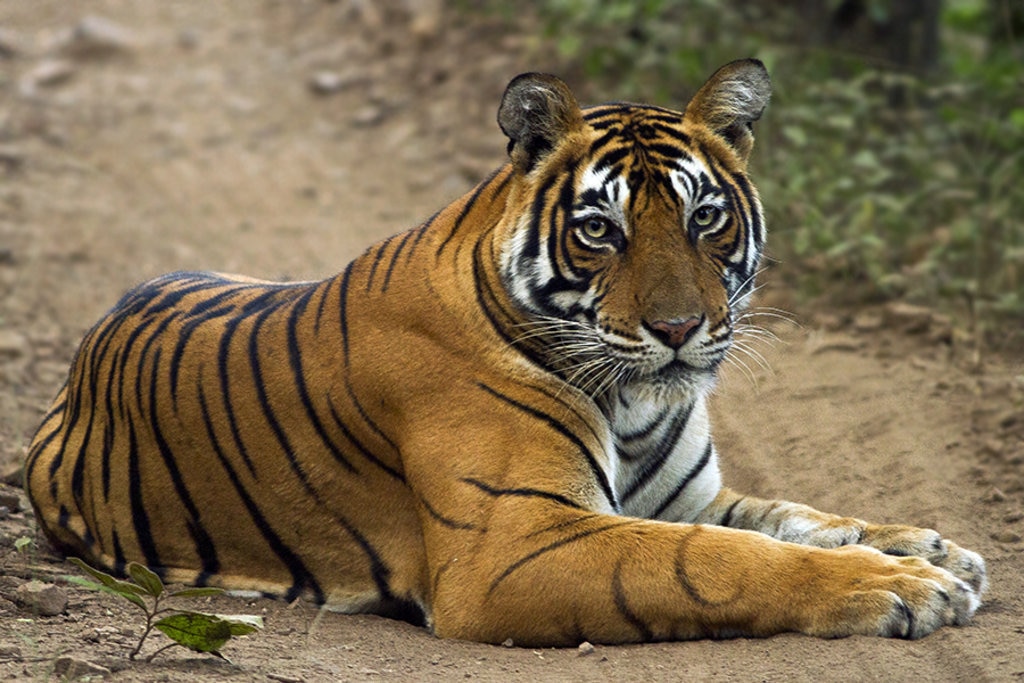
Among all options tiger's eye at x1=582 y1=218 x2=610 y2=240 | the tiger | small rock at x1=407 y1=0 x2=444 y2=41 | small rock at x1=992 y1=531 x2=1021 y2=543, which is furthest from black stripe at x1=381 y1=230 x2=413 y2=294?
small rock at x1=407 y1=0 x2=444 y2=41

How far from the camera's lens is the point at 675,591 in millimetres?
3408

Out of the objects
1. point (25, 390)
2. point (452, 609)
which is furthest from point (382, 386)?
point (25, 390)

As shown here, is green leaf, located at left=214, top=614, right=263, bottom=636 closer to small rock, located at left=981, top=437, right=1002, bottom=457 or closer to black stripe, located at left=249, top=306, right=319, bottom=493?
black stripe, located at left=249, top=306, right=319, bottom=493

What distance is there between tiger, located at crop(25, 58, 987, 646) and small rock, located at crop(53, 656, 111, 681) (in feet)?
3.09

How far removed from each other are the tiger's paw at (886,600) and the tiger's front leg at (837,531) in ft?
0.81

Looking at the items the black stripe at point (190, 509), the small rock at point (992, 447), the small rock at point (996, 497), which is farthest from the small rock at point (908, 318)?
the black stripe at point (190, 509)

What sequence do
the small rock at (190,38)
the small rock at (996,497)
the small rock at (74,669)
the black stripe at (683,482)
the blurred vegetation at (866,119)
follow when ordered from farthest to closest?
the small rock at (190,38) → the blurred vegetation at (866,119) → the small rock at (996,497) → the black stripe at (683,482) → the small rock at (74,669)

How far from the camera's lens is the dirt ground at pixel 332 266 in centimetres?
340

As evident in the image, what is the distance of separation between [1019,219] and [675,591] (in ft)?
15.0

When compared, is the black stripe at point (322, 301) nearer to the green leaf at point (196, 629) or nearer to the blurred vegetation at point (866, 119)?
the green leaf at point (196, 629)

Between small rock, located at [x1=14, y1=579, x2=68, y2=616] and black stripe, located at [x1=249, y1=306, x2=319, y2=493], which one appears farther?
black stripe, located at [x1=249, y1=306, x2=319, y2=493]

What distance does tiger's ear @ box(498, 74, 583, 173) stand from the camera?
3.77 meters

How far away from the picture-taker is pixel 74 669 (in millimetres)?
3057

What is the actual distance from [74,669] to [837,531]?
2233mm
